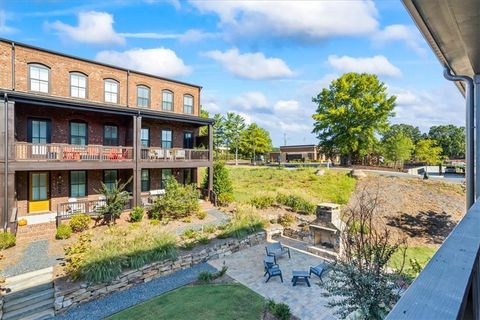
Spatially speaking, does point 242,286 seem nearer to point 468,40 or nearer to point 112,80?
point 468,40

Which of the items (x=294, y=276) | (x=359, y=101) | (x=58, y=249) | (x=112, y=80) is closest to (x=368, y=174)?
(x=359, y=101)

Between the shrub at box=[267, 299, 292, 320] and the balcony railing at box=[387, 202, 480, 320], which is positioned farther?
the shrub at box=[267, 299, 292, 320]

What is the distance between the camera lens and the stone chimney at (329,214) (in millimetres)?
13508

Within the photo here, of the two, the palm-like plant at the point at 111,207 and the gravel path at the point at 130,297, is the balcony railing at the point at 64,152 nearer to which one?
the palm-like plant at the point at 111,207

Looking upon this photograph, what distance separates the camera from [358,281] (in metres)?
5.58

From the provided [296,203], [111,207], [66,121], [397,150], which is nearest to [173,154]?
[111,207]

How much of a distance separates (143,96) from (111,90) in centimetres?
228

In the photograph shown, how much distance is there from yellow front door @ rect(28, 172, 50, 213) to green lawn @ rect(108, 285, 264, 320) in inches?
434

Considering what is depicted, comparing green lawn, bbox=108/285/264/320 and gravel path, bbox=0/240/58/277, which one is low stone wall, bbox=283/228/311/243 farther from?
gravel path, bbox=0/240/58/277

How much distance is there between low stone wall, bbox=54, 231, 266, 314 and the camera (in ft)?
28.0

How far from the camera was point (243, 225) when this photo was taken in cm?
Result: 1478

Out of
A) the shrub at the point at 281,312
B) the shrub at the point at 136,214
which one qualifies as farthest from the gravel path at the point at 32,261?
the shrub at the point at 281,312

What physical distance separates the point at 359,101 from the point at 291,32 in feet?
91.4

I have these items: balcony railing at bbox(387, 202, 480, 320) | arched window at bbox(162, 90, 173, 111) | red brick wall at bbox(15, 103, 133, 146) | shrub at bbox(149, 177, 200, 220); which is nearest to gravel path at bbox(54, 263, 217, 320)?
shrub at bbox(149, 177, 200, 220)
